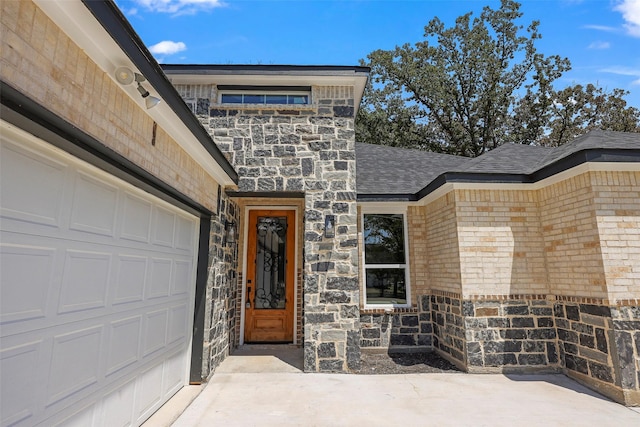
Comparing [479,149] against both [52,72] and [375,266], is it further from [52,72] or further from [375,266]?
[52,72]

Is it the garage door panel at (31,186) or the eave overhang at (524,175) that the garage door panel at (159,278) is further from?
the eave overhang at (524,175)

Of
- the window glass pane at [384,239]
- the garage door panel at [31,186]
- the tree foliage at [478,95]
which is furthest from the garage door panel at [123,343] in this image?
the tree foliage at [478,95]

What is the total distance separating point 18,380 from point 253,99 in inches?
193

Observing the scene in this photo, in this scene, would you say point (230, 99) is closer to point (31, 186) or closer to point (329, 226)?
point (329, 226)

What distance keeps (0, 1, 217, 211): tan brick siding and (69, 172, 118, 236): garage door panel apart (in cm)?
33

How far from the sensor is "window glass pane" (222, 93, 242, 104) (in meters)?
5.71

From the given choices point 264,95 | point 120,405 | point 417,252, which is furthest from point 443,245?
point 120,405

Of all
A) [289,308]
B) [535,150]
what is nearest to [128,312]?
[289,308]

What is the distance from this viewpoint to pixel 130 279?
120 inches

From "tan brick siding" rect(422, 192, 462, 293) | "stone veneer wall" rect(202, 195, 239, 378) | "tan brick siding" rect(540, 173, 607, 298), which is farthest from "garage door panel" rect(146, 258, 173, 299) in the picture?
"tan brick siding" rect(540, 173, 607, 298)

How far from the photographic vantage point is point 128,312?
3008mm

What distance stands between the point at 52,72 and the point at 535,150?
808 cm

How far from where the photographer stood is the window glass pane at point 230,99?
18.7 feet

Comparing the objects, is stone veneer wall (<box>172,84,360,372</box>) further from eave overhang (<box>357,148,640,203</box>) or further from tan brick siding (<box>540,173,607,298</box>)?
tan brick siding (<box>540,173,607,298</box>)
